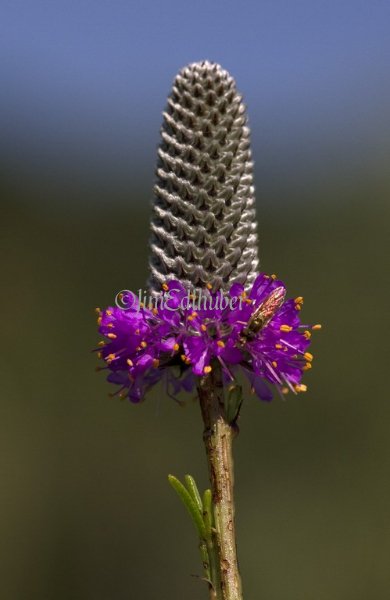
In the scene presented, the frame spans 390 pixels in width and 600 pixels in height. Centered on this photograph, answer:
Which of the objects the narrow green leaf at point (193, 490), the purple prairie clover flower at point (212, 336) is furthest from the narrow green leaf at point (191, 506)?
the purple prairie clover flower at point (212, 336)

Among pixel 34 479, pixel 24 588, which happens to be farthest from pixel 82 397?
pixel 24 588

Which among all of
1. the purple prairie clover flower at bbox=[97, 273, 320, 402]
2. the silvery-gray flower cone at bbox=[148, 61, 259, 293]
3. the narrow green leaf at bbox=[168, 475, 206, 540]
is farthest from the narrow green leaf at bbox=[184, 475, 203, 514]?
the silvery-gray flower cone at bbox=[148, 61, 259, 293]

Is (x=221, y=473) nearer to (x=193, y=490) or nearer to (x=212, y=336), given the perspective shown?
(x=193, y=490)

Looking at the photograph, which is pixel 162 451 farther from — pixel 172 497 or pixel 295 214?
pixel 295 214

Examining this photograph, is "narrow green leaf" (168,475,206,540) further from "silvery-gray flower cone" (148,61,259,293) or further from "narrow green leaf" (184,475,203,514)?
"silvery-gray flower cone" (148,61,259,293)

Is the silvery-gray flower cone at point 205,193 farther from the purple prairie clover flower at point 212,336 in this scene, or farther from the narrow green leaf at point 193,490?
the narrow green leaf at point 193,490
